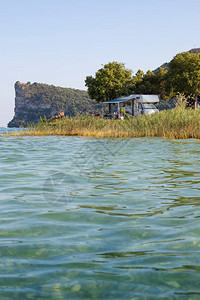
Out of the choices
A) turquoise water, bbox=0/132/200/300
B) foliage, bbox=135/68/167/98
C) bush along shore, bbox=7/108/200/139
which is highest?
foliage, bbox=135/68/167/98

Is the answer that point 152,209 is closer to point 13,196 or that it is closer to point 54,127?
point 13,196

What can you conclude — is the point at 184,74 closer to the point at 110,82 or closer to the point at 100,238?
the point at 110,82

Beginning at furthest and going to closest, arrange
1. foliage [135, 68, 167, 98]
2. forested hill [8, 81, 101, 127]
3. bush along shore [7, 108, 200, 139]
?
1. forested hill [8, 81, 101, 127]
2. foliage [135, 68, 167, 98]
3. bush along shore [7, 108, 200, 139]

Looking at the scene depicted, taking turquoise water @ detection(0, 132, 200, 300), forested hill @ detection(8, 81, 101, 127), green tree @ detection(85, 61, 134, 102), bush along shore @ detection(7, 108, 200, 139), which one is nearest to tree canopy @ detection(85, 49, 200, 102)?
green tree @ detection(85, 61, 134, 102)

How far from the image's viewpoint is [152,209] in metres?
4.62

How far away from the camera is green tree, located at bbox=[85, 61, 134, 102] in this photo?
2199 inches

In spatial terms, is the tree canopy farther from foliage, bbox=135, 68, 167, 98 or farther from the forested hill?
the forested hill

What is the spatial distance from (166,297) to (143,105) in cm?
4230

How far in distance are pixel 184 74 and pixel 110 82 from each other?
1165 cm

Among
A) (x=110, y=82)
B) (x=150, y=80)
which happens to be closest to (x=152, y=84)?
(x=150, y=80)

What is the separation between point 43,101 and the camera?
5039 inches

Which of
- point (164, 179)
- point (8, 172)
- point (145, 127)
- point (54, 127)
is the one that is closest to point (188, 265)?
point (164, 179)

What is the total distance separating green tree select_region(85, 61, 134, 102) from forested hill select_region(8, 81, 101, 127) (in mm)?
41530

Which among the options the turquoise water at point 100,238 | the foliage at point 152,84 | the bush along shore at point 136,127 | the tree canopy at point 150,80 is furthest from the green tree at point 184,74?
the turquoise water at point 100,238
